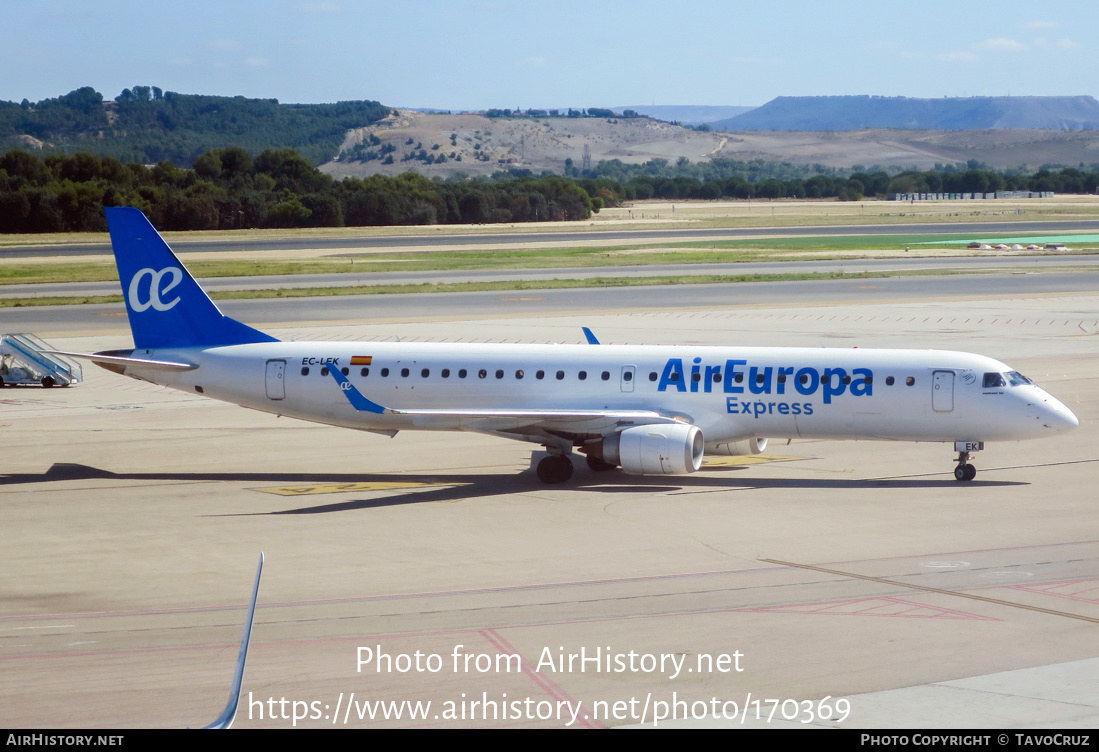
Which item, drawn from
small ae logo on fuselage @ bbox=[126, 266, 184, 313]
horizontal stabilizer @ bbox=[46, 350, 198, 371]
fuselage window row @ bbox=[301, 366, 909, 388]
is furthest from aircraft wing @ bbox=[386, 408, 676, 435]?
small ae logo on fuselage @ bbox=[126, 266, 184, 313]

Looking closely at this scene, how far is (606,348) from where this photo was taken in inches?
1382

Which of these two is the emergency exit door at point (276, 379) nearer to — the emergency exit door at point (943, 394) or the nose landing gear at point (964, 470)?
the emergency exit door at point (943, 394)

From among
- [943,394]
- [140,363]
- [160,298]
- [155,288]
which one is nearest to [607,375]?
[943,394]

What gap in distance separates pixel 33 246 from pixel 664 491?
114640 mm

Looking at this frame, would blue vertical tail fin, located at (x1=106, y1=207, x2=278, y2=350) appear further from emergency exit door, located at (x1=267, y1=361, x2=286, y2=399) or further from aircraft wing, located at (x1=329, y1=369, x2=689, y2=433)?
aircraft wing, located at (x1=329, y1=369, x2=689, y2=433)

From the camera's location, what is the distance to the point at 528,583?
2325 cm

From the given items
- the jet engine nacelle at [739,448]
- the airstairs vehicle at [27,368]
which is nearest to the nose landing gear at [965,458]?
the jet engine nacelle at [739,448]

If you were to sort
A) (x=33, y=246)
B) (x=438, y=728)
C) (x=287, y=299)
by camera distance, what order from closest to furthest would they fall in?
(x=438, y=728) < (x=287, y=299) < (x=33, y=246)

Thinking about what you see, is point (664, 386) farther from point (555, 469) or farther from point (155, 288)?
point (155, 288)

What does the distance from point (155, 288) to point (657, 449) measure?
15.8m

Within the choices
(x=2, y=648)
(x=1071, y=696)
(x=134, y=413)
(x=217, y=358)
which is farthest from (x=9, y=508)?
(x=1071, y=696)

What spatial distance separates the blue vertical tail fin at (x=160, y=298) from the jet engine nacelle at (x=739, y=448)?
44.1ft

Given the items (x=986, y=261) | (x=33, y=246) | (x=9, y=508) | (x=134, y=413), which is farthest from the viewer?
(x=33, y=246)

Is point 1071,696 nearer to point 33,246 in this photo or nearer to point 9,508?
point 9,508
